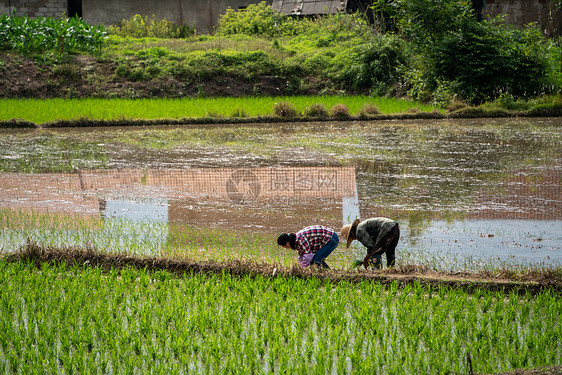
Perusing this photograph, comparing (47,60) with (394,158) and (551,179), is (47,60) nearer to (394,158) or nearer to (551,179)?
(394,158)

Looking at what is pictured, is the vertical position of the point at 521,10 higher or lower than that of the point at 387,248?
higher

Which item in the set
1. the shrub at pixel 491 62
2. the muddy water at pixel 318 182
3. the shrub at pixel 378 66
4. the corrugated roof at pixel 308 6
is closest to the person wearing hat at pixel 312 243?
the muddy water at pixel 318 182

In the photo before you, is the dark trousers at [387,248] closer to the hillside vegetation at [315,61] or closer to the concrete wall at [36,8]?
the hillside vegetation at [315,61]

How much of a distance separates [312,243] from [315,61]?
15701 mm

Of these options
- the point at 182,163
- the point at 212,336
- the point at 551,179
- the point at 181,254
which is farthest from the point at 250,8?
the point at 212,336

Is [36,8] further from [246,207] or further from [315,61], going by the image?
[246,207]

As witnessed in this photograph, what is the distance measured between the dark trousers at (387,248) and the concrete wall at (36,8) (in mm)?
21958

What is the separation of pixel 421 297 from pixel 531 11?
2292cm

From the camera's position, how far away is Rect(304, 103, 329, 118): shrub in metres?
15.5

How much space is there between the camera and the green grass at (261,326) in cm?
361

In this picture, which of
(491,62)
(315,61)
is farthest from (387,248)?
(315,61)

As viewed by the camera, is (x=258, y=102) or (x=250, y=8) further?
(x=250, y=8)

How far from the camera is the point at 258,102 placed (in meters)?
17.4

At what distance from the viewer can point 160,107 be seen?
53.9 ft
